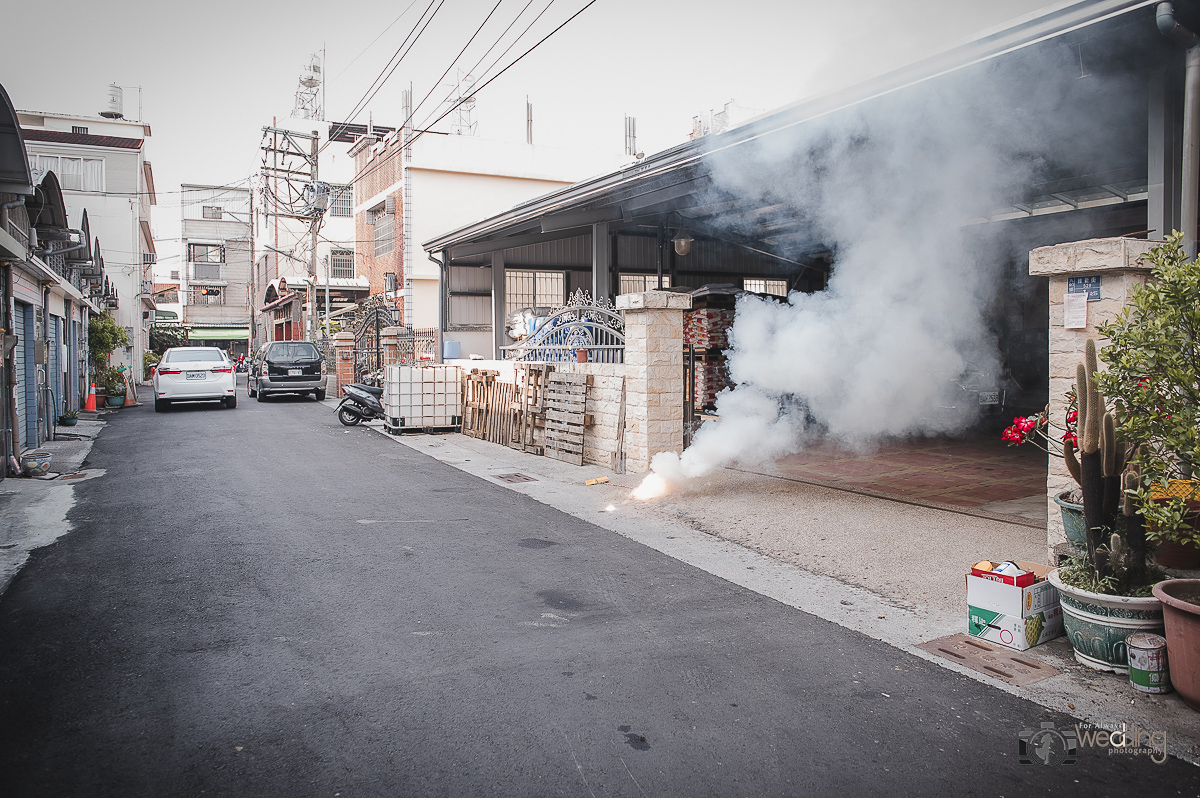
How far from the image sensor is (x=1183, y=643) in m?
3.27

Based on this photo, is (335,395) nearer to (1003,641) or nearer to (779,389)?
(779,389)

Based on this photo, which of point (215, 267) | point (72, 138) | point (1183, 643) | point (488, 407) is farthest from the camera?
point (215, 267)

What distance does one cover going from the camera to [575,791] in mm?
2682

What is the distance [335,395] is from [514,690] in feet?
71.9

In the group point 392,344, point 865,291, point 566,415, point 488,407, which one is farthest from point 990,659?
point 392,344

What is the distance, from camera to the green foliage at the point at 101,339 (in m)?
19.8

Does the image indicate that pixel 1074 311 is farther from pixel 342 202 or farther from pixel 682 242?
pixel 342 202

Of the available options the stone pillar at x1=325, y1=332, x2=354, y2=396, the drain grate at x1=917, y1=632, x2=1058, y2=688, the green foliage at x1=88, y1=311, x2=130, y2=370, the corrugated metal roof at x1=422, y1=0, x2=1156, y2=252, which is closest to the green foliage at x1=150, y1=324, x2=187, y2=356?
the green foliage at x1=88, y1=311, x2=130, y2=370

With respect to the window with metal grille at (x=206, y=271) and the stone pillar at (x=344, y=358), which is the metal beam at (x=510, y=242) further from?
the window with metal grille at (x=206, y=271)

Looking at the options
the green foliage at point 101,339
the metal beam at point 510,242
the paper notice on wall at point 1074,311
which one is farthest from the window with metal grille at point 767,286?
the green foliage at point 101,339

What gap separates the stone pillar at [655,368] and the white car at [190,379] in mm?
12669

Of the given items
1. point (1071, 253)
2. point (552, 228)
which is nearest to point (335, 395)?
point (552, 228)

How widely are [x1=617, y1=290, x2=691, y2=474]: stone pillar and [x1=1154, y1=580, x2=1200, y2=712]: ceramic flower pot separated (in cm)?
573

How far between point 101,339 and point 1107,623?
22894mm
